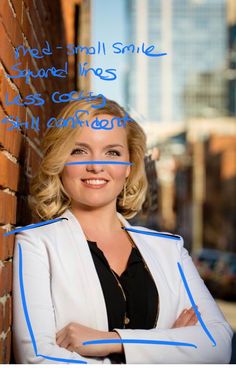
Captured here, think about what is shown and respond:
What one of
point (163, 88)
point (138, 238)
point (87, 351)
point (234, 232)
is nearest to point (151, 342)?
point (87, 351)

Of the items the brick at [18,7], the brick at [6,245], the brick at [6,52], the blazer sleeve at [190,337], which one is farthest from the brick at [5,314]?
the brick at [18,7]

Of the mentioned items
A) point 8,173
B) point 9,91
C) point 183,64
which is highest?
point 183,64

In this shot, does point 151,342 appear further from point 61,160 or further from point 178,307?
point 61,160

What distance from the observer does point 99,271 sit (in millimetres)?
2605

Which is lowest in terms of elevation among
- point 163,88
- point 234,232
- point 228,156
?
point 234,232

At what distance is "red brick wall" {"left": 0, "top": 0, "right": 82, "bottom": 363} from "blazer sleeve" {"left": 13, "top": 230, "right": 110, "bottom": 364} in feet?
0.12

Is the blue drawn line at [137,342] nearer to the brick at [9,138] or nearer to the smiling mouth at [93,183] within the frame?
the smiling mouth at [93,183]

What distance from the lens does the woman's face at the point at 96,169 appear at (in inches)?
104

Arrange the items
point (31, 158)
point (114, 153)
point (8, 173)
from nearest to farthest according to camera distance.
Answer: point (8, 173)
point (114, 153)
point (31, 158)

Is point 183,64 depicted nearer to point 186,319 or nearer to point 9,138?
point 186,319

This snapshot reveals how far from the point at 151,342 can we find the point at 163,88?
155m

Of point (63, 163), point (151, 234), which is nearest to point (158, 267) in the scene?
point (151, 234)

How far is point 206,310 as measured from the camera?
278 cm

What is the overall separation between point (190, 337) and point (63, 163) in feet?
2.43
